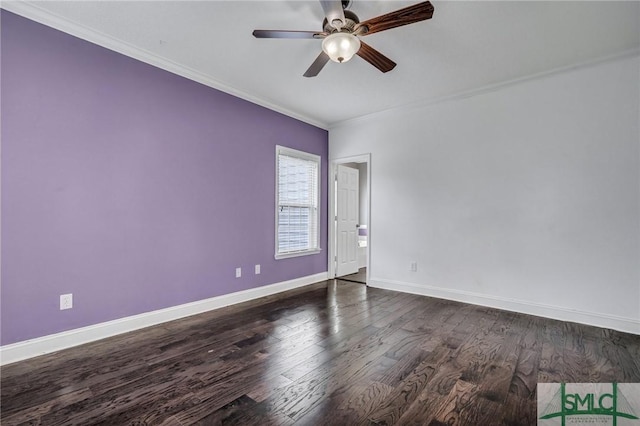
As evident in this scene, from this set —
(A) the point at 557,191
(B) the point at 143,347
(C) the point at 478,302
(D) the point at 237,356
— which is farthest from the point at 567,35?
(B) the point at 143,347

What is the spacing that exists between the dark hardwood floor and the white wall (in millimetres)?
476

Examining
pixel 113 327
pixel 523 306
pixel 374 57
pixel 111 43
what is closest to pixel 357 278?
pixel 523 306

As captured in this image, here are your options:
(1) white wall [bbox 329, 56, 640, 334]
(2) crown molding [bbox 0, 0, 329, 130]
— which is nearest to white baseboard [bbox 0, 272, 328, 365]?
(1) white wall [bbox 329, 56, 640, 334]

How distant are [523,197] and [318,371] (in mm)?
3117

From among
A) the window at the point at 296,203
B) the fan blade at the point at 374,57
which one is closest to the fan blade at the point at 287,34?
the fan blade at the point at 374,57

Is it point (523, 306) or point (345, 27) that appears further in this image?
point (523, 306)

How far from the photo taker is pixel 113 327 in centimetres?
284

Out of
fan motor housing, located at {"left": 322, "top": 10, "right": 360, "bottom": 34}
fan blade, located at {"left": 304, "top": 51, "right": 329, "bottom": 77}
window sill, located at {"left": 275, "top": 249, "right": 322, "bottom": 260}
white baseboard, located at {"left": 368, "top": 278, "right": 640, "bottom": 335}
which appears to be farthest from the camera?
window sill, located at {"left": 275, "top": 249, "right": 322, "bottom": 260}

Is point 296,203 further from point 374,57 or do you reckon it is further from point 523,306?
point 523,306

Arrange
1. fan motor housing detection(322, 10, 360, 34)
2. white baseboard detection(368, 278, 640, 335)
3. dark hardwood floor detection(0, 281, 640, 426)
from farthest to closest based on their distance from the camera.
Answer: white baseboard detection(368, 278, 640, 335) < fan motor housing detection(322, 10, 360, 34) < dark hardwood floor detection(0, 281, 640, 426)

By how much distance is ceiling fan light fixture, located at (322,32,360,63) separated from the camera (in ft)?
7.36

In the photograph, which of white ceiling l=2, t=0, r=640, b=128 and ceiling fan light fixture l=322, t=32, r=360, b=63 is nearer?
ceiling fan light fixture l=322, t=32, r=360, b=63

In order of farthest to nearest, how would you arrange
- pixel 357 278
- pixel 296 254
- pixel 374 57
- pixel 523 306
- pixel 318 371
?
pixel 357 278, pixel 296 254, pixel 523 306, pixel 374 57, pixel 318 371

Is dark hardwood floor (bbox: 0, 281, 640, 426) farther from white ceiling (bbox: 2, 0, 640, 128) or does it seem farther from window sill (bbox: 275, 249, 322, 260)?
white ceiling (bbox: 2, 0, 640, 128)
